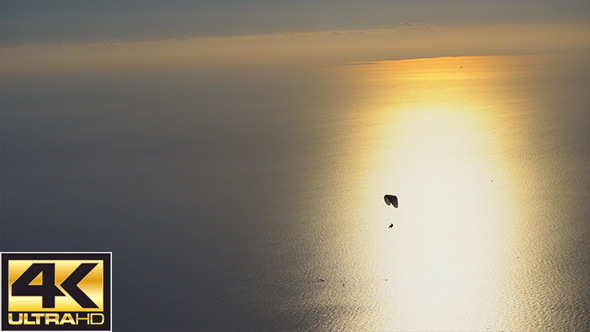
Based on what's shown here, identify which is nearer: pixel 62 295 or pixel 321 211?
pixel 62 295

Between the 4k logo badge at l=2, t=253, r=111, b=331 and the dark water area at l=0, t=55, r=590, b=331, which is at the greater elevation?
the dark water area at l=0, t=55, r=590, b=331

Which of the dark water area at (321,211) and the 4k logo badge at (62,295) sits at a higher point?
the dark water area at (321,211)

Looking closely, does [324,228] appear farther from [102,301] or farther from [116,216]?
[102,301]

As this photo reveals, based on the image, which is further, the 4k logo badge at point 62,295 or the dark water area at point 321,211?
the dark water area at point 321,211

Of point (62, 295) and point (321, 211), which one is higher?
point (321, 211)
